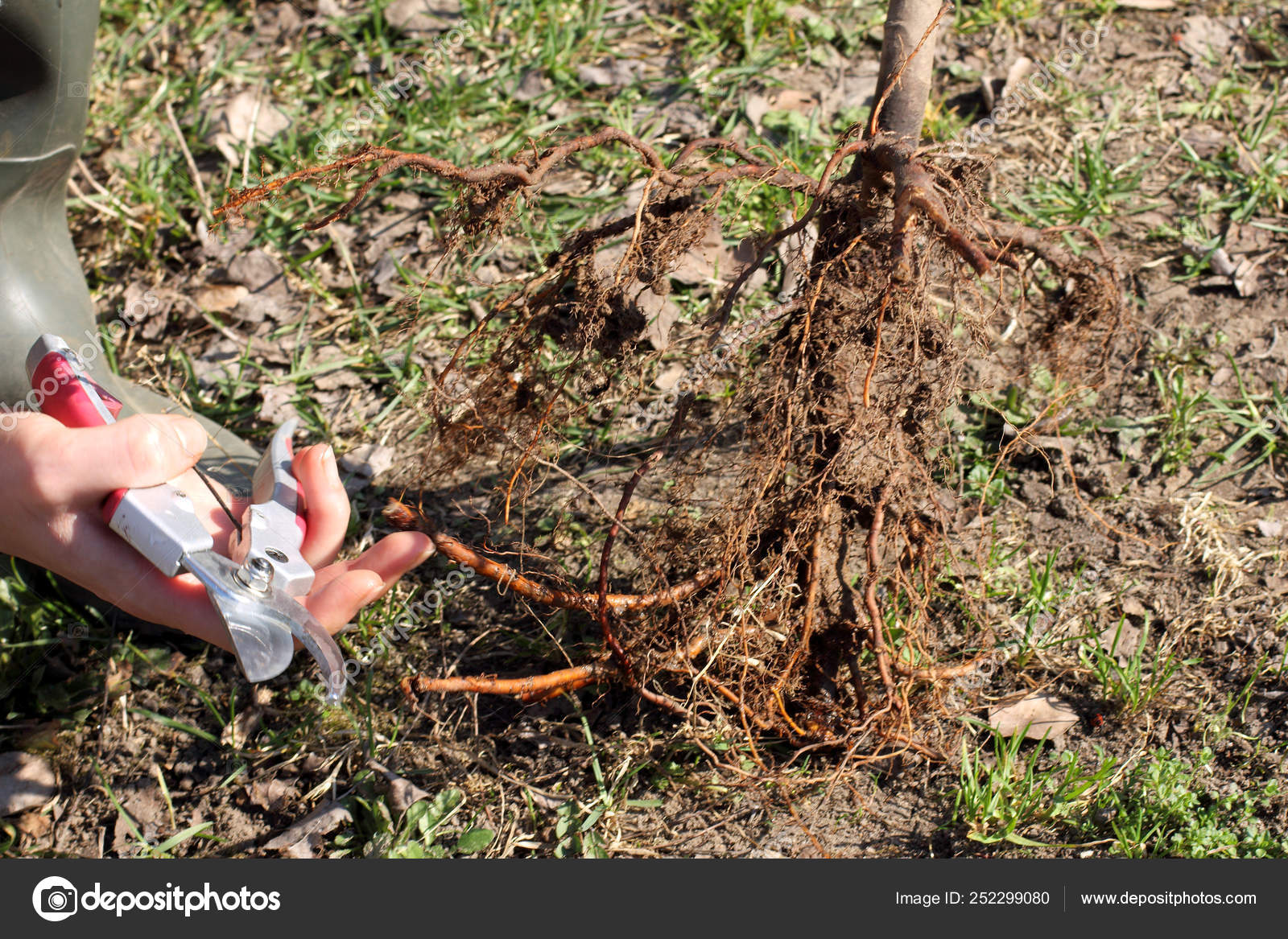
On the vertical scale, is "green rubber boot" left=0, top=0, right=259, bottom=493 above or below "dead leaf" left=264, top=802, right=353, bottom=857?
above

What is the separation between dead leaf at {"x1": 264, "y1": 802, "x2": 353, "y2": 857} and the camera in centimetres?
207

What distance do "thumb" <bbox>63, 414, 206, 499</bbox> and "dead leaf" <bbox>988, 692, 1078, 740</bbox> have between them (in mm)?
1780

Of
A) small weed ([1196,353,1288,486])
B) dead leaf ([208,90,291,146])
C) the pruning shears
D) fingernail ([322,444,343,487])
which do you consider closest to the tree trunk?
small weed ([1196,353,1288,486])

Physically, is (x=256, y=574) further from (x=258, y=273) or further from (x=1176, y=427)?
(x=1176, y=427)

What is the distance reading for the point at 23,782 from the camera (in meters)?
2.24

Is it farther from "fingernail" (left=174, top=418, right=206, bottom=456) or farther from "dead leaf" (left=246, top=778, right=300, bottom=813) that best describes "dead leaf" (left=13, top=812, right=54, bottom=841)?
"fingernail" (left=174, top=418, right=206, bottom=456)

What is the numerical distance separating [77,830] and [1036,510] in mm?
2370

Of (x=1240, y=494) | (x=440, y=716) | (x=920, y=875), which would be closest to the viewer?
(x=920, y=875)

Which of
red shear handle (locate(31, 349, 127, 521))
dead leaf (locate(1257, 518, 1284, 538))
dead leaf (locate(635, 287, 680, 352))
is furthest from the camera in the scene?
dead leaf (locate(635, 287, 680, 352))

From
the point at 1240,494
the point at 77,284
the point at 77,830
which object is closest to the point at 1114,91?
the point at 1240,494

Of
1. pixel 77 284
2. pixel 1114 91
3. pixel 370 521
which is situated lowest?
pixel 370 521

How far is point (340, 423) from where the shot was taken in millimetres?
2820

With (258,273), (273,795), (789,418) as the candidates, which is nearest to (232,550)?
(273,795)

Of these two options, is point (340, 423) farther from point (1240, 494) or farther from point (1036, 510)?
point (1240, 494)
